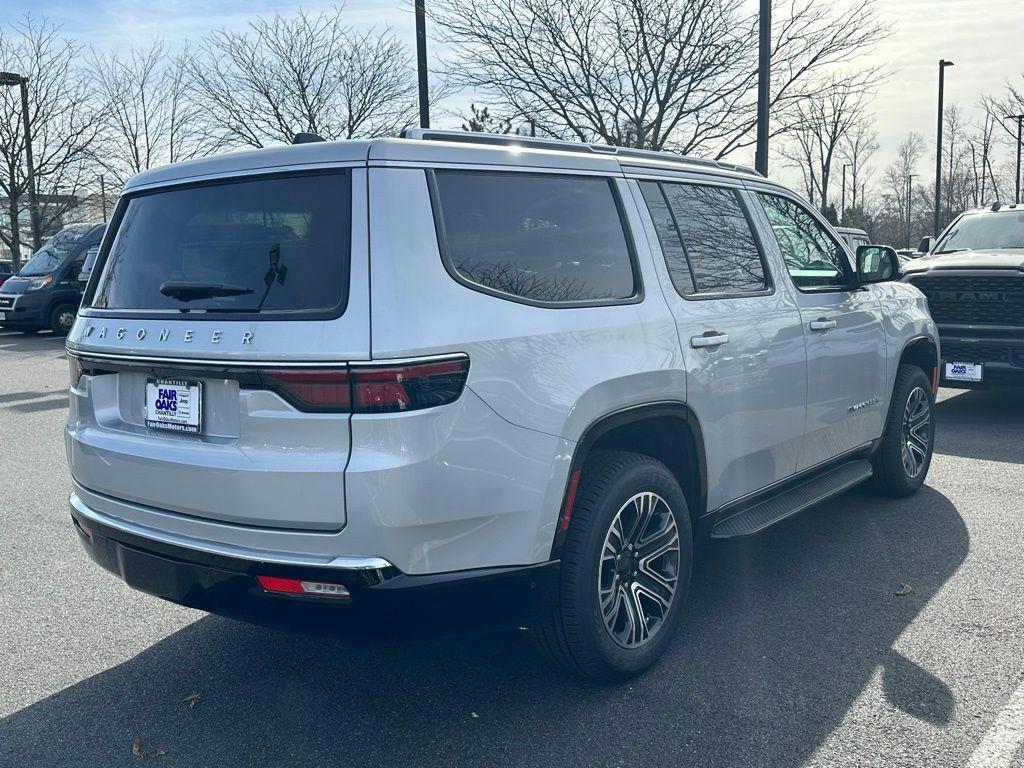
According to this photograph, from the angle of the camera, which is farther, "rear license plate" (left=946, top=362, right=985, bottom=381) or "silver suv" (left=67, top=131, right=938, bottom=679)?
"rear license plate" (left=946, top=362, right=985, bottom=381)

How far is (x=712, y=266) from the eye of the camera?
4.12 meters

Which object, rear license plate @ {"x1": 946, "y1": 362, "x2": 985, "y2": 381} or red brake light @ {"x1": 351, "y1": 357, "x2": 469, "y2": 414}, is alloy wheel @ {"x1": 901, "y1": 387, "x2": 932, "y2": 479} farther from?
red brake light @ {"x1": 351, "y1": 357, "x2": 469, "y2": 414}

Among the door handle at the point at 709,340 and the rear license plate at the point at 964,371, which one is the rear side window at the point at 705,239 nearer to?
the door handle at the point at 709,340

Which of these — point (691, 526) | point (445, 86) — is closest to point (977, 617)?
point (691, 526)

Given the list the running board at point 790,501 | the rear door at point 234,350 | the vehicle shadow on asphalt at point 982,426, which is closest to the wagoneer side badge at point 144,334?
the rear door at point 234,350

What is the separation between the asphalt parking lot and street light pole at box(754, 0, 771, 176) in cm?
1067

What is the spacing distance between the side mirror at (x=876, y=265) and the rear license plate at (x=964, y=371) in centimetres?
391

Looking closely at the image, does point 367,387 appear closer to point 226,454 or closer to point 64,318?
point 226,454

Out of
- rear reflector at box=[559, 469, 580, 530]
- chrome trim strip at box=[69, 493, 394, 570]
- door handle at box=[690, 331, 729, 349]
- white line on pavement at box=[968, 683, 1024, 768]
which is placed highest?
door handle at box=[690, 331, 729, 349]

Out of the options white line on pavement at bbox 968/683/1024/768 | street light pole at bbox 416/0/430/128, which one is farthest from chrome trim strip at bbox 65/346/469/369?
street light pole at bbox 416/0/430/128

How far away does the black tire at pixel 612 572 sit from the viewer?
322 centimetres

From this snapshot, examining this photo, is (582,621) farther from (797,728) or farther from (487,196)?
(487,196)

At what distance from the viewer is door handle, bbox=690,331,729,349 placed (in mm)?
3777

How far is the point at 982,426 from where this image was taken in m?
8.41
